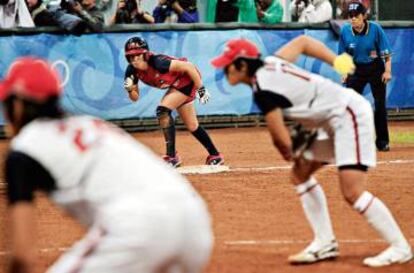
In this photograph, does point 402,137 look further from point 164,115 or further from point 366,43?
point 164,115

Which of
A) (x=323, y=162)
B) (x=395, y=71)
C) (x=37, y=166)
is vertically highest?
(x=37, y=166)

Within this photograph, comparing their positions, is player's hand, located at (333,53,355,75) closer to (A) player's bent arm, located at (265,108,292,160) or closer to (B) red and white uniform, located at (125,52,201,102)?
(A) player's bent arm, located at (265,108,292,160)

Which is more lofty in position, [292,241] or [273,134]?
[273,134]

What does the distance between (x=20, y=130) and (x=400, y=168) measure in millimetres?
9107

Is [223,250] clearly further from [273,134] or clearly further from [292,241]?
[273,134]

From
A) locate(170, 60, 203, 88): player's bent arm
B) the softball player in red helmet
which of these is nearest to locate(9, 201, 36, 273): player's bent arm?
the softball player in red helmet

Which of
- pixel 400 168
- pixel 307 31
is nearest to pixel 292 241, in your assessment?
pixel 400 168

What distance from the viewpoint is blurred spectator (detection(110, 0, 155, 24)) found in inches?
734

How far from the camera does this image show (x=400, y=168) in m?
13.2

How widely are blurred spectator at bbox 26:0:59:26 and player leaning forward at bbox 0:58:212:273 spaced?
13480 mm

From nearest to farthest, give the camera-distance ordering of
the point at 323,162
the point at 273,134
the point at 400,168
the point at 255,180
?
the point at 273,134, the point at 323,162, the point at 255,180, the point at 400,168

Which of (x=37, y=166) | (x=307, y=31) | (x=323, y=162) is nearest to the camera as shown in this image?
(x=37, y=166)

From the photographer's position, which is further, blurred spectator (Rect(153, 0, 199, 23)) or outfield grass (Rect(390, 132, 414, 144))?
blurred spectator (Rect(153, 0, 199, 23))

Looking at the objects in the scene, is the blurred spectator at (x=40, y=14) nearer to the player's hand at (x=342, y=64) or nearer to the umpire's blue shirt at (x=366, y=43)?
the umpire's blue shirt at (x=366, y=43)
